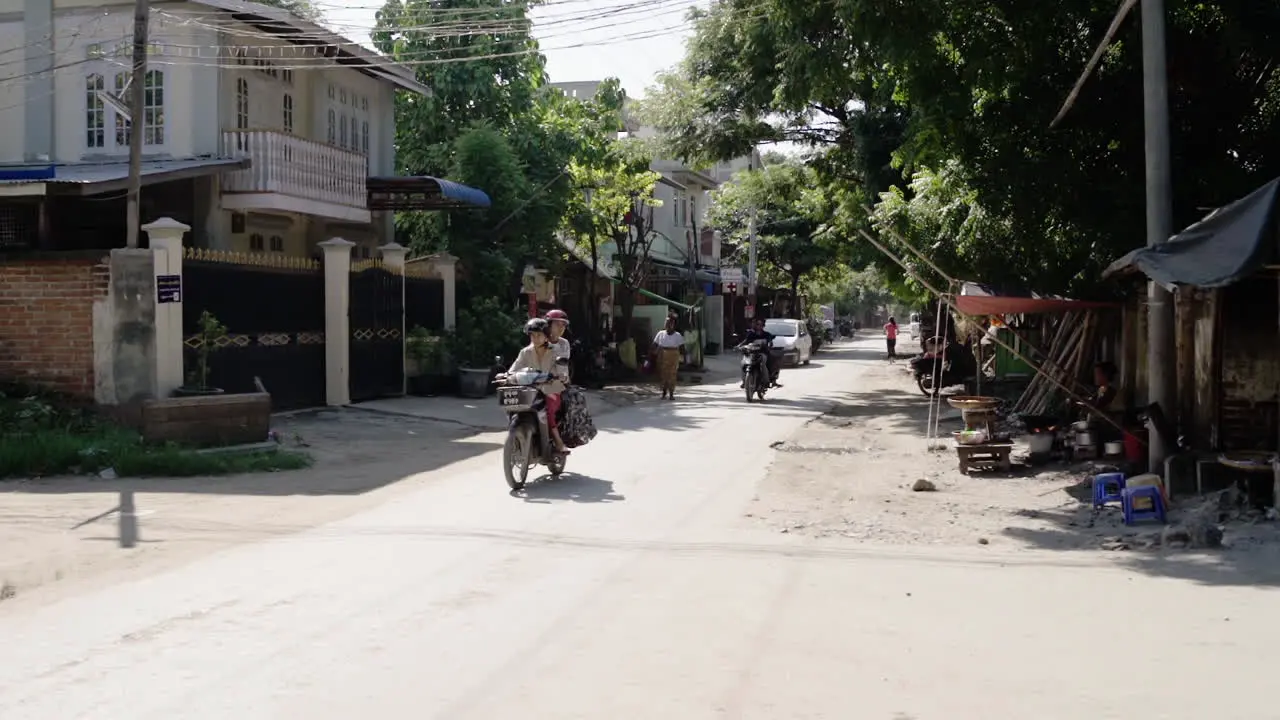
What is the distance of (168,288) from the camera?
47.4ft

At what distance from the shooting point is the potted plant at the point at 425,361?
21.5m

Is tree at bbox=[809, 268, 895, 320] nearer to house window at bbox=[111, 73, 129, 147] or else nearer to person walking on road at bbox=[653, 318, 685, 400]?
person walking on road at bbox=[653, 318, 685, 400]

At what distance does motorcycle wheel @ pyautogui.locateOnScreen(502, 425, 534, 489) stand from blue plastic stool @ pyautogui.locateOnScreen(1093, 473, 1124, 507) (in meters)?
5.16

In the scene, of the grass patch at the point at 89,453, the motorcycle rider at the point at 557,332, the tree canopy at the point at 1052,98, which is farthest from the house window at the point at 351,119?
the motorcycle rider at the point at 557,332

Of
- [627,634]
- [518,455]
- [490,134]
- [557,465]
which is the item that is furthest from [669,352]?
[627,634]

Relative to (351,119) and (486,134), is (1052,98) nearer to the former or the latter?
(486,134)

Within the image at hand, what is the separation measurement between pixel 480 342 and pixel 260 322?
594 cm

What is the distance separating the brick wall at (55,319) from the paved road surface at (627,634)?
265 inches

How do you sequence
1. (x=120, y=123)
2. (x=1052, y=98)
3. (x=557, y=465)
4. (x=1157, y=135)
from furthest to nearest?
(x=120, y=123) → (x=1052, y=98) → (x=557, y=465) → (x=1157, y=135)

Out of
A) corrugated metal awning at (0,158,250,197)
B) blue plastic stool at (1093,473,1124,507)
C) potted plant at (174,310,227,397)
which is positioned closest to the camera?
blue plastic stool at (1093,473,1124,507)

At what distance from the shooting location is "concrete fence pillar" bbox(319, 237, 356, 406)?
18.9m

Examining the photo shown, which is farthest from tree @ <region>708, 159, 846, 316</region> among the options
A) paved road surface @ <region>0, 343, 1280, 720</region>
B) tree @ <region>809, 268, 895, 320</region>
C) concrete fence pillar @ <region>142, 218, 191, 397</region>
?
paved road surface @ <region>0, 343, 1280, 720</region>

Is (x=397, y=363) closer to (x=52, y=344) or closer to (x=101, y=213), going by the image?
(x=101, y=213)

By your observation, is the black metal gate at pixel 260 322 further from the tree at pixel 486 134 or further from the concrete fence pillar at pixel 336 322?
the tree at pixel 486 134
